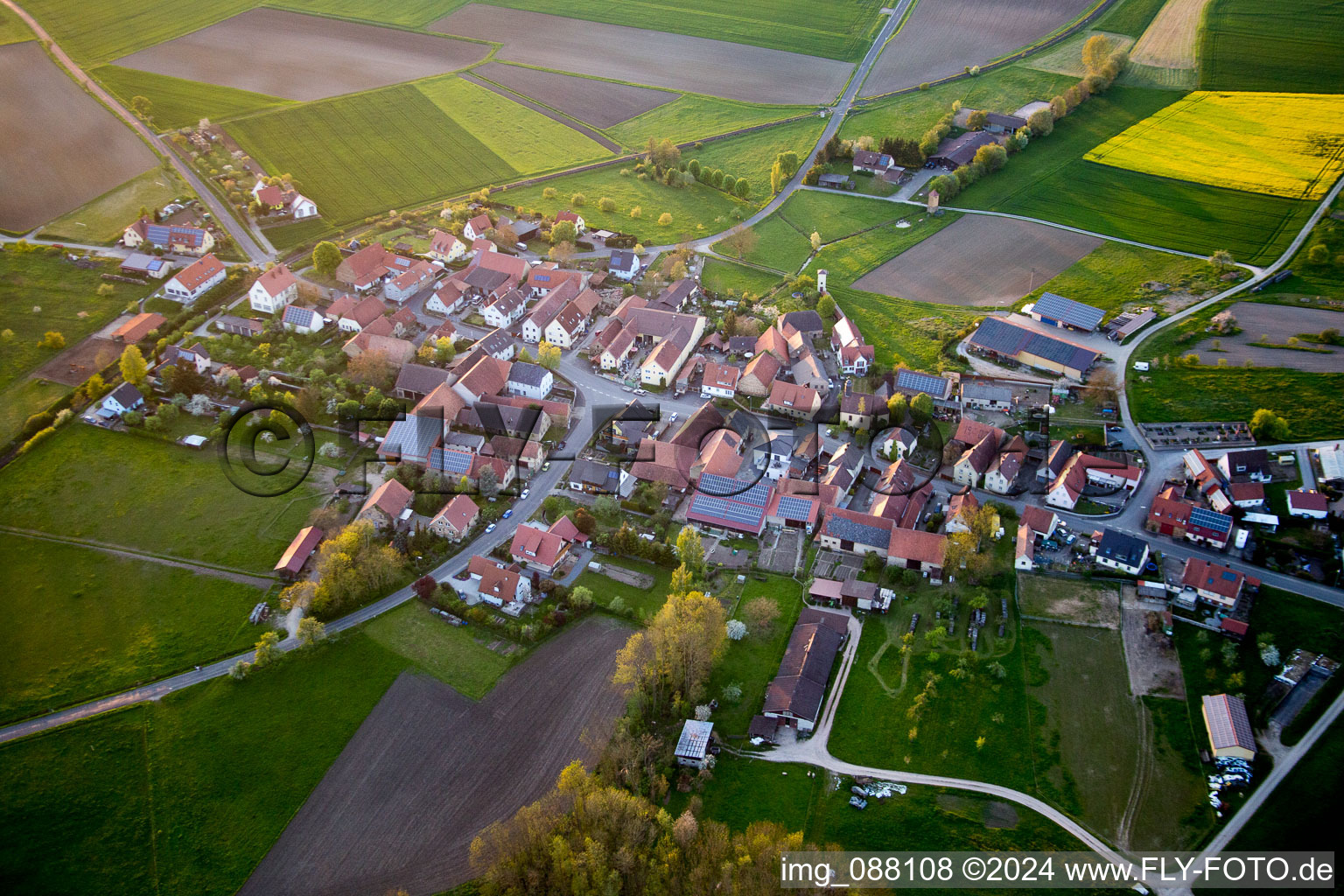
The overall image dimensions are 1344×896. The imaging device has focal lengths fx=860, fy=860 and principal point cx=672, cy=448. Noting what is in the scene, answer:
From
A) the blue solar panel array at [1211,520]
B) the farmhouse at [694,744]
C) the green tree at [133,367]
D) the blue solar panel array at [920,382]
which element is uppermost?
the blue solar panel array at [1211,520]

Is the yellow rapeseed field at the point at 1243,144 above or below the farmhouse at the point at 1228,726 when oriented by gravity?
above

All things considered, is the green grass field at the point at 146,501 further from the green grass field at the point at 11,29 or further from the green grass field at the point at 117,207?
the green grass field at the point at 11,29

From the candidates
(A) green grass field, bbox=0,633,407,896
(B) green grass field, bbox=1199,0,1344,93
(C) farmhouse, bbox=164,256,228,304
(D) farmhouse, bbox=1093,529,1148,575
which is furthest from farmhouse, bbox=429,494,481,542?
(B) green grass field, bbox=1199,0,1344,93

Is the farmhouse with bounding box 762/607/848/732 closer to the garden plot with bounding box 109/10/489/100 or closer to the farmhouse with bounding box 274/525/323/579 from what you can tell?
the farmhouse with bounding box 274/525/323/579

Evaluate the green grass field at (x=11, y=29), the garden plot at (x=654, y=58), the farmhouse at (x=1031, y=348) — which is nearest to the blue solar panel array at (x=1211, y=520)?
the farmhouse at (x=1031, y=348)

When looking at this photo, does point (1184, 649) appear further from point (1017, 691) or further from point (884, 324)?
point (884, 324)

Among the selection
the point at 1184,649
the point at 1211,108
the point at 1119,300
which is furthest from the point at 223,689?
the point at 1211,108

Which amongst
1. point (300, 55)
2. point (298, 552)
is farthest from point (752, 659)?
point (300, 55)
